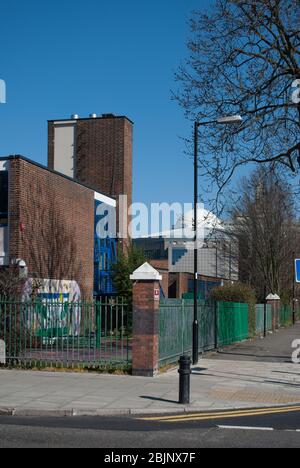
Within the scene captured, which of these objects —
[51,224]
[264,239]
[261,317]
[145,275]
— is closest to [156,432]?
[145,275]

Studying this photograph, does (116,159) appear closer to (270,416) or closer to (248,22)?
(248,22)

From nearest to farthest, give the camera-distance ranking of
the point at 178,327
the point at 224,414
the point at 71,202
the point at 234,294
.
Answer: the point at 224,414 < the point at 178,327 < the point at 71,202 < the point at 234,294

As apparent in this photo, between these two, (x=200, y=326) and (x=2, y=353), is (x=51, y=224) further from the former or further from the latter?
(x=2, y=353)

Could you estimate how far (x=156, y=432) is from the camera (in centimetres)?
944

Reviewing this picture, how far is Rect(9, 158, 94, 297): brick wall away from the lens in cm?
2377

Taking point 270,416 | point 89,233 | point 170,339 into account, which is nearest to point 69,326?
point 170,339

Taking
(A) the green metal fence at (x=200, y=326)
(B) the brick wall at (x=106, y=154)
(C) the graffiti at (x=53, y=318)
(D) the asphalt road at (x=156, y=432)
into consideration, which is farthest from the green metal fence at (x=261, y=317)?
(D) the asphalt road at (x=156, y=432)

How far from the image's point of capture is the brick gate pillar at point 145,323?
16.2 meters

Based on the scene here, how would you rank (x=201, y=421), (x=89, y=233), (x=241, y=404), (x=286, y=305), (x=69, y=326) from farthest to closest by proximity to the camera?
(x=286, y=305) < (x=89, y=233) < (x=69, y=326) < (x=241, y=404) < (x=201, y=421)

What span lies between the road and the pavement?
0.59 metres

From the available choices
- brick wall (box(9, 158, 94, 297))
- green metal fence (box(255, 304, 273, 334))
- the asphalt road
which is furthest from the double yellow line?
green metal fence (box(255, 304, 273, 334))

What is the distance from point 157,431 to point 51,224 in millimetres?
17845
